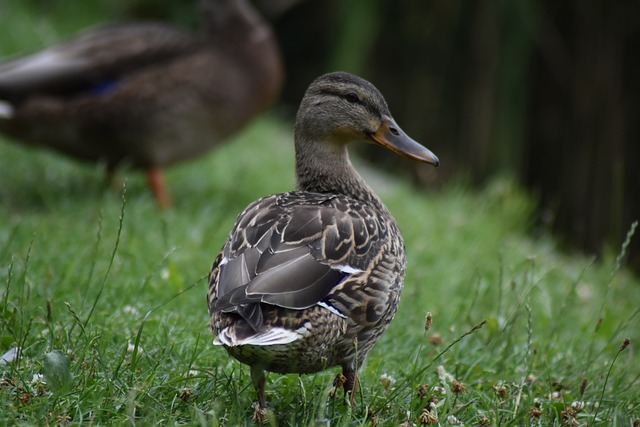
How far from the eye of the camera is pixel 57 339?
290 centimetres

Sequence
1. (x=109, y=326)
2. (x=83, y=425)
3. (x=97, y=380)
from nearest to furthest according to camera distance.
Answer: (x=83, y=425) < (x=97, y=380) < (x=109, y=326)

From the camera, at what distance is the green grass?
108 inches

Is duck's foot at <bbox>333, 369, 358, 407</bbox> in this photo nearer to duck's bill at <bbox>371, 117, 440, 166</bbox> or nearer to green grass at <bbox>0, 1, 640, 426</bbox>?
green grass at <bbox>0, 1, 640, 426</bbox>

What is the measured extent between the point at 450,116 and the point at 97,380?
6.26 meters

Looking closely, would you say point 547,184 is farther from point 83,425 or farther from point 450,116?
point 83,425

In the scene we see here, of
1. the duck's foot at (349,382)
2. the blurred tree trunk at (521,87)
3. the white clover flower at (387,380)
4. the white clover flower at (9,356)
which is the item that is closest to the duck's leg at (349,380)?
the duck's foot at (349,382)

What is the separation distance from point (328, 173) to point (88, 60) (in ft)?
8.31

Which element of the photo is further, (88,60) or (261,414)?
(88,60)

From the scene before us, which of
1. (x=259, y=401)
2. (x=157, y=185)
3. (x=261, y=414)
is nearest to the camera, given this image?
(x=261, y=414)

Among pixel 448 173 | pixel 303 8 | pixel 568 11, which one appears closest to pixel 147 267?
pixel 448 173

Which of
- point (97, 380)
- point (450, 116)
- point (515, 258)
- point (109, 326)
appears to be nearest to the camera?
point (97, 380)

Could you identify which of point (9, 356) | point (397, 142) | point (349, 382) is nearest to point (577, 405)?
point (349, 382)

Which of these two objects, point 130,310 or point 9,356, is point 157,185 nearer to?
point 130,310

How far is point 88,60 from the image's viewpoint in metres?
5.46
